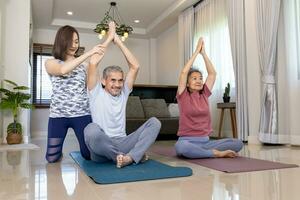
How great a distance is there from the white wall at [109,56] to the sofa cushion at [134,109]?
8.67ft

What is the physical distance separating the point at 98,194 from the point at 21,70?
4.21 meters

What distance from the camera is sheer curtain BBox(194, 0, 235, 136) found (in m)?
5.35

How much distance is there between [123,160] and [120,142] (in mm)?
188

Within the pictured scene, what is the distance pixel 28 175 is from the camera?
6.64 feet

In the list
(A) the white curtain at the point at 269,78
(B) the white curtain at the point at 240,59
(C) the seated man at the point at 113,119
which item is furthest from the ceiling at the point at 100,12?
(C) the seated man at the point at 113,119

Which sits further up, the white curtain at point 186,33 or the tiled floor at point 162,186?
the white curtain at point 186,33

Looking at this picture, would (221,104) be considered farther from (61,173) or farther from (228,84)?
(61,173)

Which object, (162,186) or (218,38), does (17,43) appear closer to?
(218,38)

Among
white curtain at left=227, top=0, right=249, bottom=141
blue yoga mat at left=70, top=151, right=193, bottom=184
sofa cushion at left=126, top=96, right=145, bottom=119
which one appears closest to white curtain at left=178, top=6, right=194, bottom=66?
white curtain at left=227, top=0, right=249, bottom=141

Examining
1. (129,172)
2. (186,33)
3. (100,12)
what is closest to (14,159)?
(129,172)

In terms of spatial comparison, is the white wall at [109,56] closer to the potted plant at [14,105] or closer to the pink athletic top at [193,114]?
the potted plant at [14,105]

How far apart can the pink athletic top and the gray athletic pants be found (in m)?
0.51

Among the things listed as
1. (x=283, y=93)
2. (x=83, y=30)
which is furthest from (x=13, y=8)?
(x=283, y=93)

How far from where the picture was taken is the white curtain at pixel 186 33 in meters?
6.32
